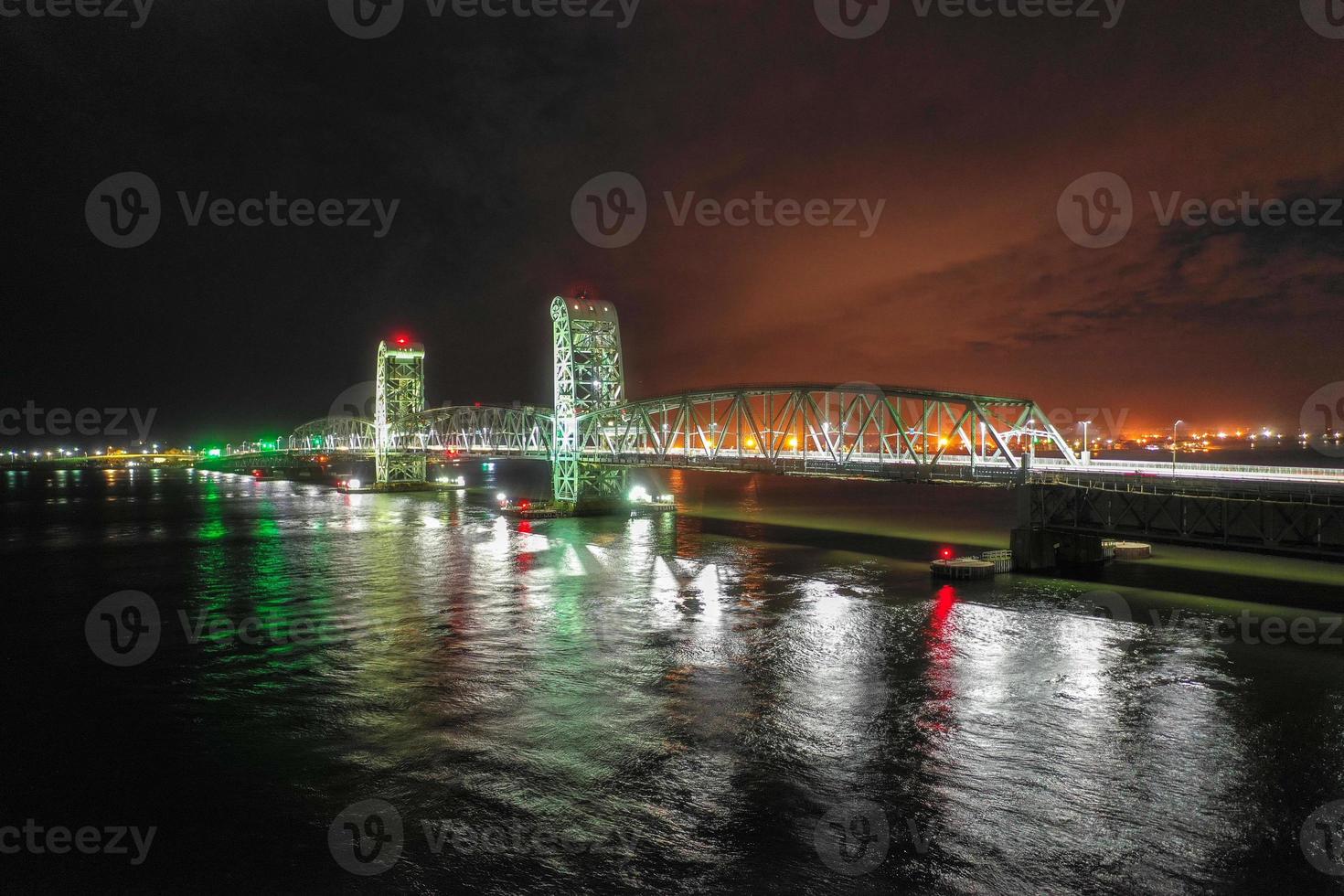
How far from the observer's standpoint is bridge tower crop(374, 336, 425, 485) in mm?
122250

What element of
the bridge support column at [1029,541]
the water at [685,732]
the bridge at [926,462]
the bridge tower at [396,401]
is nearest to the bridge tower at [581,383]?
the bridge at [926,462]

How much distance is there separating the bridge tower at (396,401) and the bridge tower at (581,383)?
159 feet

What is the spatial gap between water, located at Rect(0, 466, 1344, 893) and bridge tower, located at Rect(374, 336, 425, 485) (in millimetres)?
79353

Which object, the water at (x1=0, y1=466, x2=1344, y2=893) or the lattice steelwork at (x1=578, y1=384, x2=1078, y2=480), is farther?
the lattice steelwork at (x1=578, y1=384, x2=1078, y2=480)

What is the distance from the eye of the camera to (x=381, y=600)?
1485 inches

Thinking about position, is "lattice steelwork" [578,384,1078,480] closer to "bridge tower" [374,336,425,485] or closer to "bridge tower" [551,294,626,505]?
"bridge tower" [551,294,626,505]

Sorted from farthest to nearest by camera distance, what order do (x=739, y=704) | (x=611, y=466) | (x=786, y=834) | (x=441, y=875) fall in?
(x=611, y=466) → (x=739, y=704) → (x=786, y=834) → (x=441, y=875)

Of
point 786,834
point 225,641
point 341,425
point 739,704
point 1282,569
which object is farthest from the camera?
point 341,425

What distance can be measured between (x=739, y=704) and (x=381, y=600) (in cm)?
2169

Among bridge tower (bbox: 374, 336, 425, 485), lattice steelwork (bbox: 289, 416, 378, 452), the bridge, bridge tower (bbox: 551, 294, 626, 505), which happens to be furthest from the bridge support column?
lattice steelwork (bbox: 289, 416, 378, 452)

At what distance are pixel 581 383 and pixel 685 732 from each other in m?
65.0

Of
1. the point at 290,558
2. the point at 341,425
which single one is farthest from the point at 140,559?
the point at 341,425

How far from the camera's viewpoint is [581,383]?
83312 mm

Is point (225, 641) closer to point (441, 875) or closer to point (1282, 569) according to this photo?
point (441, 875)
